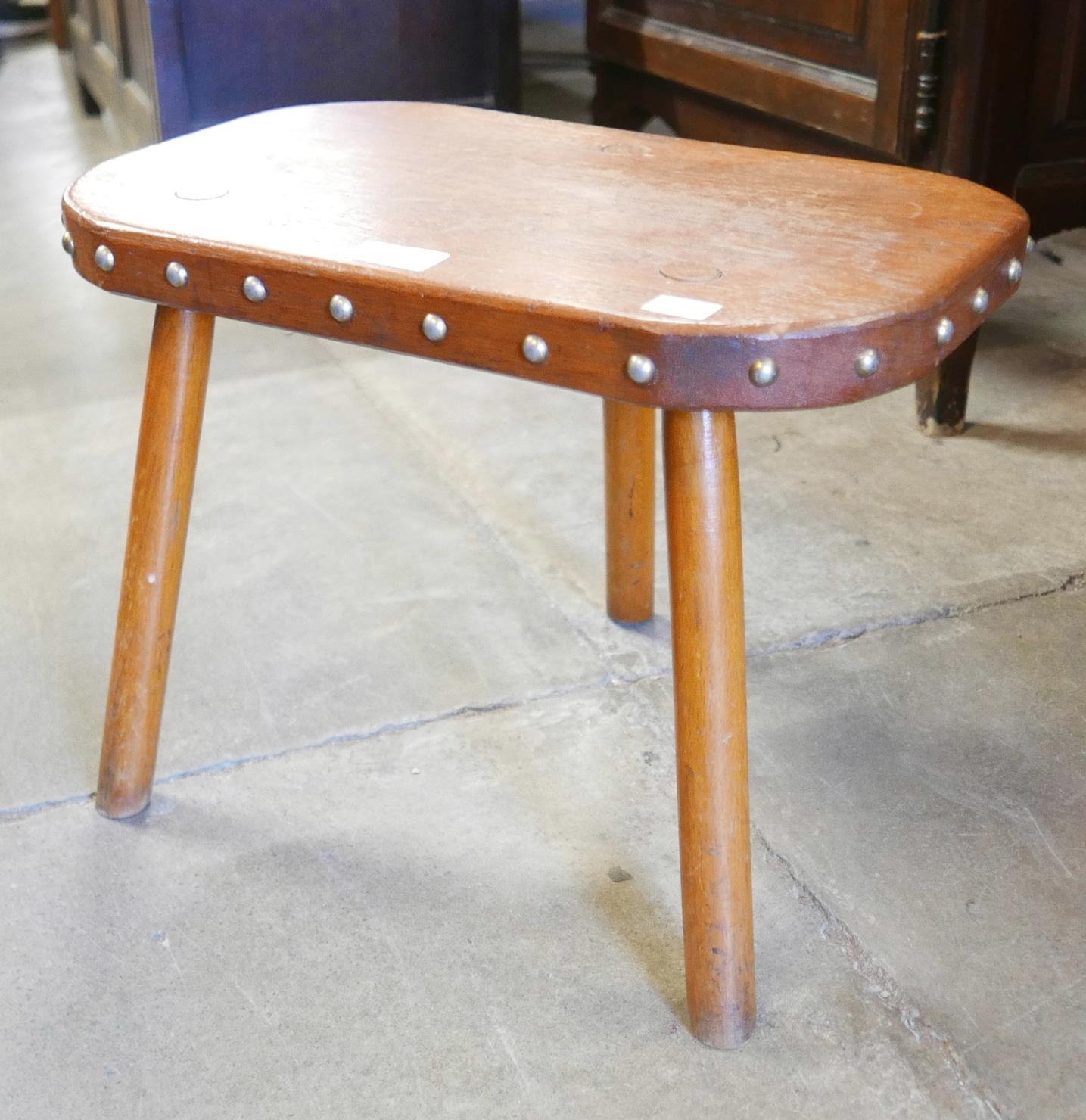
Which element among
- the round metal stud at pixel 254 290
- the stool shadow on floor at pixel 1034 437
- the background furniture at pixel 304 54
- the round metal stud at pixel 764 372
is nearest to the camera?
the round metal stud at pixel 764 372

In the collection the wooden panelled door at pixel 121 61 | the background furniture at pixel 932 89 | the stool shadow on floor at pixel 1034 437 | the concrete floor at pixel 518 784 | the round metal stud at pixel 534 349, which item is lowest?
the stool shadow on floor at pixel 1034 437

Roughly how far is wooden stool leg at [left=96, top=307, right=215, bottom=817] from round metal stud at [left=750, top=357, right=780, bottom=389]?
37 centimetres

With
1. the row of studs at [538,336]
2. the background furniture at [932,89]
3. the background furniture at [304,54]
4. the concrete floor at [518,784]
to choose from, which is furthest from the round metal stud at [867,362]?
the background furniture at [304,54]

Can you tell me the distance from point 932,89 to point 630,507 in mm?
582

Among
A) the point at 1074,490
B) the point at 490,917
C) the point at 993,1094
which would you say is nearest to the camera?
the point at 993,1094

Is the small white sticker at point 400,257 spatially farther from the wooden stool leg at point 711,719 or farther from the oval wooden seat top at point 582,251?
the wooden stool leg at point 711,719

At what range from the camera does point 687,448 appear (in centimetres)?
66

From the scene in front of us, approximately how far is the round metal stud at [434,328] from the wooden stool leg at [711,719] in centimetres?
11

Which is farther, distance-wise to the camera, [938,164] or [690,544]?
[938,164]

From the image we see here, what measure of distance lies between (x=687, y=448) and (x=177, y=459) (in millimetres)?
348

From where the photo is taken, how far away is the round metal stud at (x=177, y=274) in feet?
2.49

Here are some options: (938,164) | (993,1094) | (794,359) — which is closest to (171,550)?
(794,359)

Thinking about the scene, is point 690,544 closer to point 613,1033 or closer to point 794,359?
point 794,359

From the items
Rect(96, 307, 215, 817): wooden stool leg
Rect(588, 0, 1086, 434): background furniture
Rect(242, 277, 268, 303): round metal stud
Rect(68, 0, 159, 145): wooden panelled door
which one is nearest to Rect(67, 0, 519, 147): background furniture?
Rect(68, 0, 159, 145): wooden panelled door
